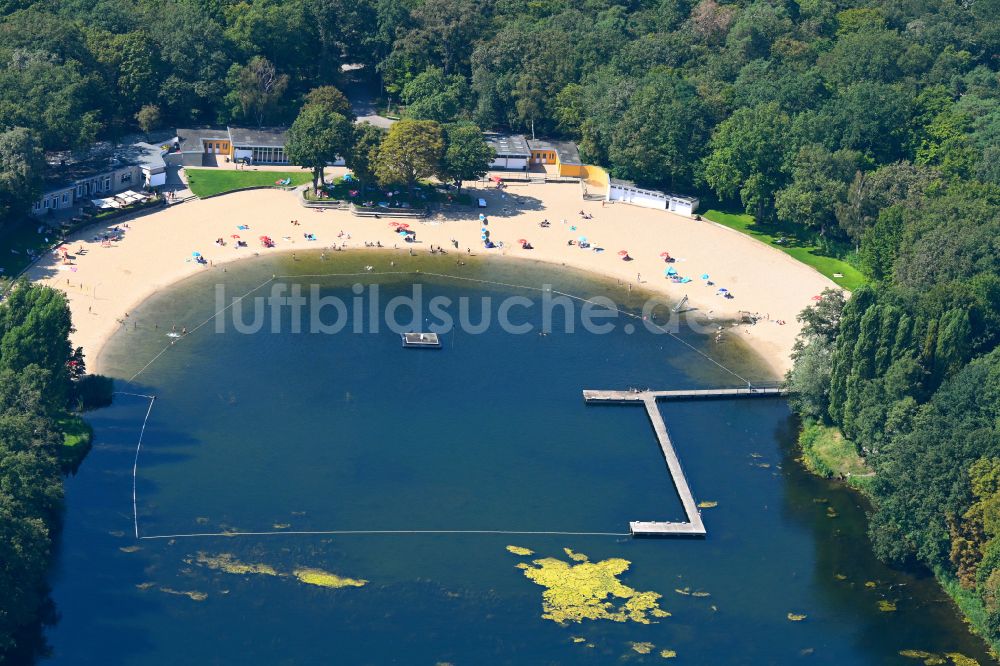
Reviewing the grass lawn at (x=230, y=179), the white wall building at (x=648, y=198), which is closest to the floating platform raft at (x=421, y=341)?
the grass lawn at (x=230, y=179)

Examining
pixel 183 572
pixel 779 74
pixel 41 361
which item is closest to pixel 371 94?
pixel 779 74

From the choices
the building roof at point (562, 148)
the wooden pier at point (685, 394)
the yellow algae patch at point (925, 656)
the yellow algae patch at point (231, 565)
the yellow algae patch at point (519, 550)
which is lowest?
the yellow algae patch at point (925, 656)

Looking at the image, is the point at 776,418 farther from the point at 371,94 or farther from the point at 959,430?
the point at 371,94

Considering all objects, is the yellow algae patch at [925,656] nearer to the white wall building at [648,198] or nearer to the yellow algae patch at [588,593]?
the yellow algae patch at [588,593]

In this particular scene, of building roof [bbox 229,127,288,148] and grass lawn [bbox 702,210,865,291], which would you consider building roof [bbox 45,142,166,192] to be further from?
grass lawn [bbox 702,210,865,291]

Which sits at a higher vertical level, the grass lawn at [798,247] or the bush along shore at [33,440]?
the grass lawn at [798,247]

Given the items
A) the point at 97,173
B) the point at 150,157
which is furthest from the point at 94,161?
the point at 150,157

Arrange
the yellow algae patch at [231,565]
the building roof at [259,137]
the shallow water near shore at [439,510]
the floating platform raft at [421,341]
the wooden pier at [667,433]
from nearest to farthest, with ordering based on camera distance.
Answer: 1. the shallow water near shore at [439,510]
2. the yellow algae patch at [231,565]
3. the wooden pier at [667,433]
4. the floating platform raft at [421,341]
5. the building roof at [259,137]
